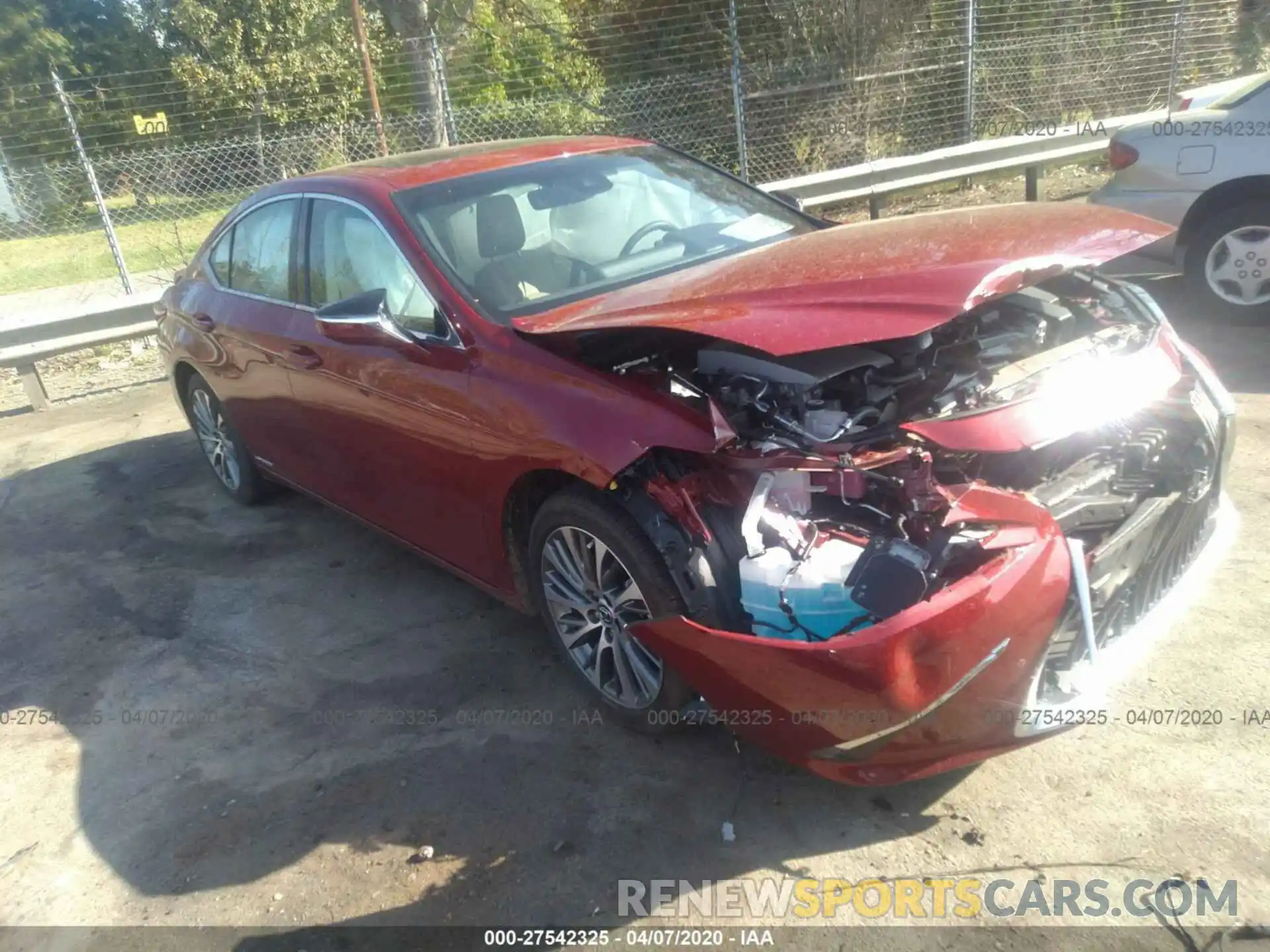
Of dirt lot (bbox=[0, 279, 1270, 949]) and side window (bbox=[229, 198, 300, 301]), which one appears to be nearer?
dirt lot (bbox=[0, 279, 1270, 949])

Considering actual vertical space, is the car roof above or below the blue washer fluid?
above

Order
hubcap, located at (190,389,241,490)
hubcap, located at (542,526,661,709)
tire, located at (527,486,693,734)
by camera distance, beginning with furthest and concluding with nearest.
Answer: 1. hubcap, located at (190,389,241,490)
2. hubcap, located at (542,526,661,709)
3. tire, located at (527,486,693,734)

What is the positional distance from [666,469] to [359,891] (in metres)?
1.45

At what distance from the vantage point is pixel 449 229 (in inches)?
147

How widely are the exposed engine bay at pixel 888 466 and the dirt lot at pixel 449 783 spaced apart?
566 mm

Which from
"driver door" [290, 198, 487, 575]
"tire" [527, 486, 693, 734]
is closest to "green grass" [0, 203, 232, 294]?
"driver door" [290, 198, 487, 575]

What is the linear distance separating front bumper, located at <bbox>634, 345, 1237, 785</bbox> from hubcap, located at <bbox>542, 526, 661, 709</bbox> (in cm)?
37

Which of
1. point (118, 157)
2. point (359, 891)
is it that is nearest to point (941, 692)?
point (359, 891)

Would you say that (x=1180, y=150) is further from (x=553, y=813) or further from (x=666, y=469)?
(x=553, y=813)

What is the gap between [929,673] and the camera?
2340mm

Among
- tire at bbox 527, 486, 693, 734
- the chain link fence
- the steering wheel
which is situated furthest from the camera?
the chain link fence

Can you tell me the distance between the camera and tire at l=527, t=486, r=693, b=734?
2.88m

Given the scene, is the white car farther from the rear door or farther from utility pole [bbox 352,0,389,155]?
utility pole [bbox 352,0,389,155]

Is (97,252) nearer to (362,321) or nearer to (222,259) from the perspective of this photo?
(222,259)
